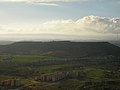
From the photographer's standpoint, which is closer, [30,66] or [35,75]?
[35,75]

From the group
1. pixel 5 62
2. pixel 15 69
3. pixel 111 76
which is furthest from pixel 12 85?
pixel 5 62

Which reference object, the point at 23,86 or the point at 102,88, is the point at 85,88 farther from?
the point at 23,86

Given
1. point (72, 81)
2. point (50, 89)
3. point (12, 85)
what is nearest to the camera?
point (50, 89)

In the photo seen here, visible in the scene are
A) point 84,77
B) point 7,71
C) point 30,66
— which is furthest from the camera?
point 30,66

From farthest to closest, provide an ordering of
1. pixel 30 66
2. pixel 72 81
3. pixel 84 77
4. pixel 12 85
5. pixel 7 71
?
pixel 30 66
pixel 7 71
pixel 84 77
pixel 72 81
pixel 12 85

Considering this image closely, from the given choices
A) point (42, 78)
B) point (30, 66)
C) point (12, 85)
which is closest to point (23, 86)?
point (12, 85)

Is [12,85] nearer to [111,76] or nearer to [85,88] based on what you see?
[85,88]

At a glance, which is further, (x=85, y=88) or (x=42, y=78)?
(x=42, y=78)

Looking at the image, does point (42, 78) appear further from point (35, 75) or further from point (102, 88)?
point (102, 88)

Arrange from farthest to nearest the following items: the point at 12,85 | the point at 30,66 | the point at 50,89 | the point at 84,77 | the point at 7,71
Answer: the point at 30,66 → the point at 7,71 → the point at 84,77 → the point at 12,85 → the point at 50,89
